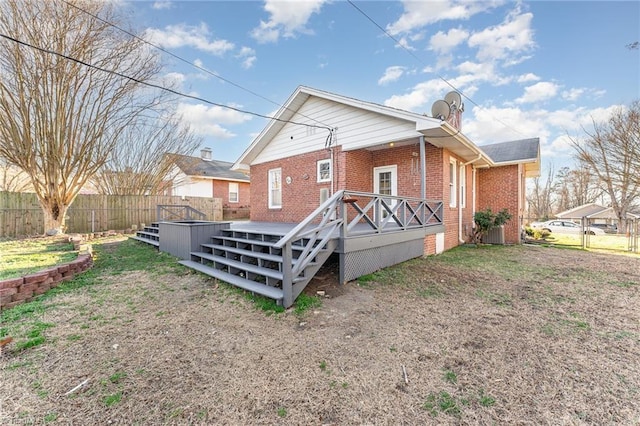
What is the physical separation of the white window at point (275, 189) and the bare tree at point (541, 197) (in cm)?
3768

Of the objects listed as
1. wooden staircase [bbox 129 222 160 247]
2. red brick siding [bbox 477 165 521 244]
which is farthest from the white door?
wooden staircase [bbox 129 222 160 247]

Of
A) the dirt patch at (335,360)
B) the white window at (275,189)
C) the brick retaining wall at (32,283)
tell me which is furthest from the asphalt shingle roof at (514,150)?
the brick retaining wall at (32,283)

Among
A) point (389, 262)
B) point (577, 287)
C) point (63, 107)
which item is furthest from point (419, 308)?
point (63, 107)

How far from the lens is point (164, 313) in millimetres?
3932

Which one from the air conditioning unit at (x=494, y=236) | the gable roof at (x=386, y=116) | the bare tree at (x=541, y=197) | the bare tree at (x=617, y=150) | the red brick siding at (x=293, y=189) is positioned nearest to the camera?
the gable roof at (x=386, y=116)

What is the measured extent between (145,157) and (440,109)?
16.6 m

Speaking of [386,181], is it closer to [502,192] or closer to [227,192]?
[502,192]

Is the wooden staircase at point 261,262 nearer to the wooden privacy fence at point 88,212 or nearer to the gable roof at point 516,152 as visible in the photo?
the wooden privacy fence at point 88,212

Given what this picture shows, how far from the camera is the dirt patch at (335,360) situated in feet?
6.98

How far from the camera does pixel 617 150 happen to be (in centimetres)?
1756

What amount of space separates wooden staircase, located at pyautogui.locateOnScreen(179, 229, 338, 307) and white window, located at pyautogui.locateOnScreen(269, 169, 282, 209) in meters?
4.75

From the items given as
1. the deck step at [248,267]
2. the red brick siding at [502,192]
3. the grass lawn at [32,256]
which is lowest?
the deck step at [248,267]

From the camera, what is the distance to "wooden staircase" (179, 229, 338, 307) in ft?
13.8

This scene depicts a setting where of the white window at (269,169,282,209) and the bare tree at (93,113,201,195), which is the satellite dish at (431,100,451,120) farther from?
the bare tree at (93,113,201,195)
